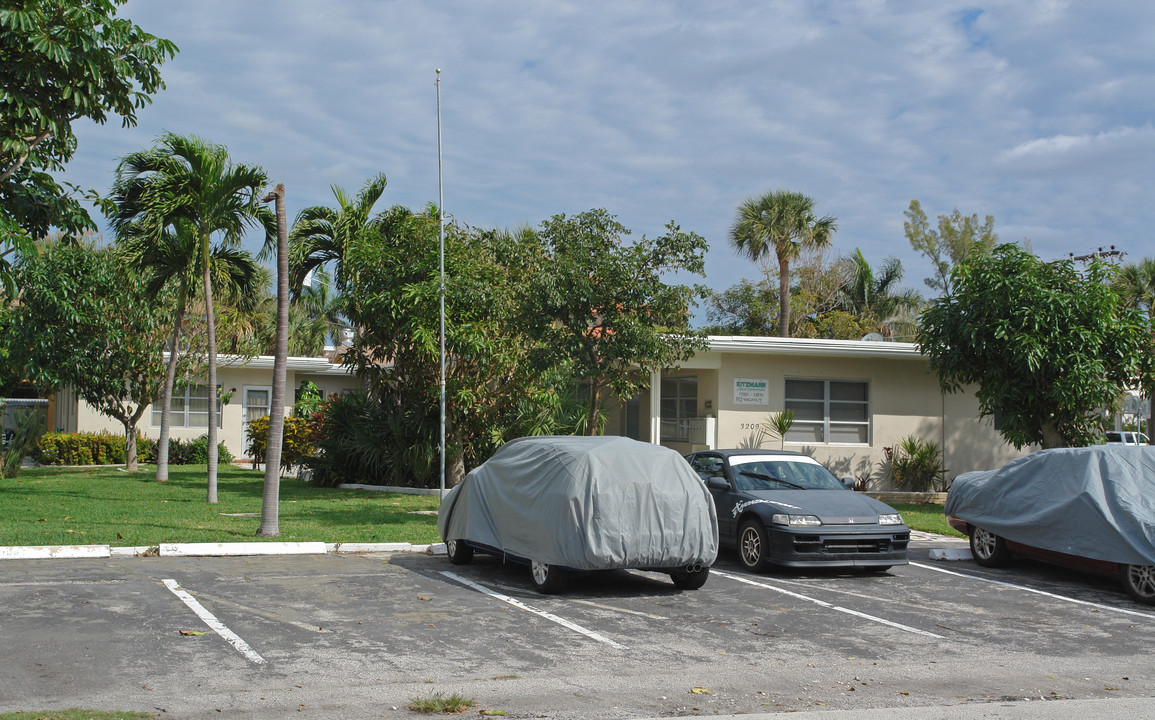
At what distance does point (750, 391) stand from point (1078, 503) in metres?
11.8

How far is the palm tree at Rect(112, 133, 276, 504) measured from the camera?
55.3 ft

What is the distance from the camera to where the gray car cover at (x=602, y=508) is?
377 inches

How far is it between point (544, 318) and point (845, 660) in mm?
8135

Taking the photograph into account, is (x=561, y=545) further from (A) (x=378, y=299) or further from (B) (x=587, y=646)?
(A) (x=378, y=299)

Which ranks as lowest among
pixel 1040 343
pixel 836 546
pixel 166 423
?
pixel 836 546

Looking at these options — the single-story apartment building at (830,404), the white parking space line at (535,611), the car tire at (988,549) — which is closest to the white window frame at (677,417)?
the single-story apartment building at (830,404)

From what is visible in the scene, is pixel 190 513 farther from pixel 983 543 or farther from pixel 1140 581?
pixel 1140 581

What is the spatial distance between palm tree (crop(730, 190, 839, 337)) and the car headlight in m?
23.7

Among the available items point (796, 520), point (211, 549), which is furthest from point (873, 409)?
point (211, 549)

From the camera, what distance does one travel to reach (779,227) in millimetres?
34062

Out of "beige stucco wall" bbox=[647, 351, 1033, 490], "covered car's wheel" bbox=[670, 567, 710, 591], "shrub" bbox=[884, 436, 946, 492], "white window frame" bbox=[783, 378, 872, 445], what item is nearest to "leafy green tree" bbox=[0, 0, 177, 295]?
"covered car's wheel" bbox=[670, 567, 710, 591]

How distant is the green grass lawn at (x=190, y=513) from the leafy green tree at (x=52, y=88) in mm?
3893

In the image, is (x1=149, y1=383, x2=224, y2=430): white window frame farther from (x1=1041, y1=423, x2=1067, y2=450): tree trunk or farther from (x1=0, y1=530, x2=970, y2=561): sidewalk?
(x1=1041, y1=423, x2=1067, y2=450): tree trunk

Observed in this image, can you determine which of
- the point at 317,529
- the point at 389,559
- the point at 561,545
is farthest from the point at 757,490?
the point at 317,529
